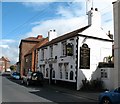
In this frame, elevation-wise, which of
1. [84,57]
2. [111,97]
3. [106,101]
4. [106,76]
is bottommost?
[106,101]

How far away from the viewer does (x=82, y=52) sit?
2634 centimetres

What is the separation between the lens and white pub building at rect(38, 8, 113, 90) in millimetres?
26094

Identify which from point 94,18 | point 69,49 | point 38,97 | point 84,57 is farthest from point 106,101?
point 94,18

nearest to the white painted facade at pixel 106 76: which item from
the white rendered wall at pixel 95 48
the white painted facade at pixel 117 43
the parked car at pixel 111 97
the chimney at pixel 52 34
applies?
the white rendered wall at pixel 95 48

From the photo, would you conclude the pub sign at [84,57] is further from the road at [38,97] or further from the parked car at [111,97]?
the parked car at [111,97]

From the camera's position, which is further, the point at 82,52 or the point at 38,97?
the point at 82,52

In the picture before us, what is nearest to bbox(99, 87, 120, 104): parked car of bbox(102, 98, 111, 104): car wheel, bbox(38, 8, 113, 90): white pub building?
bbox(102, 98, 111, 104): car wheel

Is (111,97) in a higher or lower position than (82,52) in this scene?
lower

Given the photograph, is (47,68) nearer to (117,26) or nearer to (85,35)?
(85,35)

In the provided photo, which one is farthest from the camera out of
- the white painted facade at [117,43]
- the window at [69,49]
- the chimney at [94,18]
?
the chimney at [94,18]

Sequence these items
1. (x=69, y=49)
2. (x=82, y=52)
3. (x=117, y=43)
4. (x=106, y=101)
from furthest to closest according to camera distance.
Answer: (x=69, y=49) → (x=82, y=52) → (x=117, y=43) → (x=106, y=101)

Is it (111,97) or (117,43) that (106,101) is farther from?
(117,43)

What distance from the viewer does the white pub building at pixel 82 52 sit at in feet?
85.6

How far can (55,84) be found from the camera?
104 ft
